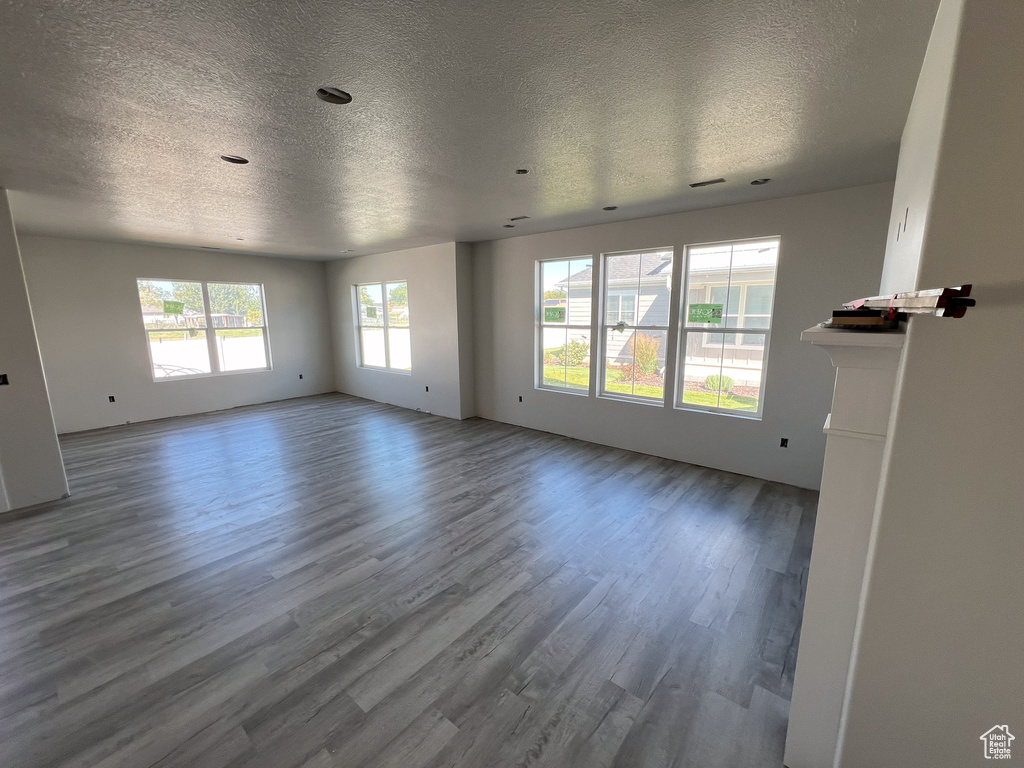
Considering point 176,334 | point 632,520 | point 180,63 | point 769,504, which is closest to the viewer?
point 180,63

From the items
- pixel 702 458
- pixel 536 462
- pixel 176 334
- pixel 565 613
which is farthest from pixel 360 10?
pixel 176 334

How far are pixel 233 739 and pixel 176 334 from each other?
677cm

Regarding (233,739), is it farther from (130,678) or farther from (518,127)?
(518,127)

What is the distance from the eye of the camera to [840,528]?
4.24 feet

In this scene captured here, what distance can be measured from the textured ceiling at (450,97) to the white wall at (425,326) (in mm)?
2684

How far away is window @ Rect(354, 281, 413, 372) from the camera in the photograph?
22.6 ft

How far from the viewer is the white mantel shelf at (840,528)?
1.18 metres

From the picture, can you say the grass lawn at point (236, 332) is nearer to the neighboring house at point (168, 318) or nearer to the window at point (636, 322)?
the neighboring house at point (168, 318)

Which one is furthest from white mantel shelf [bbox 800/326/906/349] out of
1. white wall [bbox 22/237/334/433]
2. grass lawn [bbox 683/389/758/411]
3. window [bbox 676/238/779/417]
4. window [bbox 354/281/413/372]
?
white wall [bbox 22/237/334/433]

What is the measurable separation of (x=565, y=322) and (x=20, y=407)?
5.33 meters

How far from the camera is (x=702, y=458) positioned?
4.21 meters

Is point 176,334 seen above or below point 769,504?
above

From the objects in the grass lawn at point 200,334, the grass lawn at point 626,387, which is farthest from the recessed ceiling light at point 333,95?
the grass lawn at point 200,334

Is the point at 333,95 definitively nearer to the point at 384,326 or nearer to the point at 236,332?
the point at 384,326
